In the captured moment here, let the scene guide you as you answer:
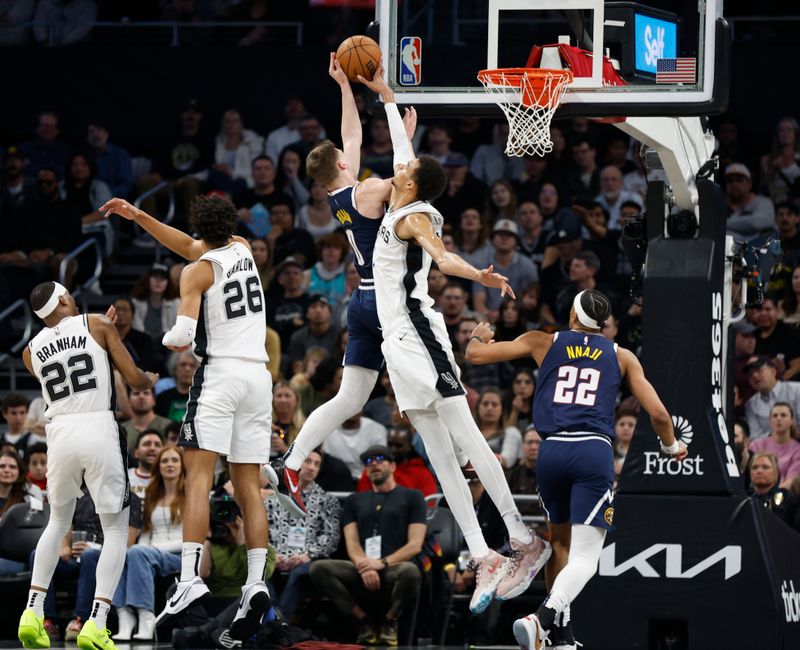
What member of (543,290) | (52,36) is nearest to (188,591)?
(543,290)

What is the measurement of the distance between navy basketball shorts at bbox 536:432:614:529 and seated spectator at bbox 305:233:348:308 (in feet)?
23.0

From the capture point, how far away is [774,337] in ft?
50.7

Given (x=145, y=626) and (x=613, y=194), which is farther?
(x=613, y=194)

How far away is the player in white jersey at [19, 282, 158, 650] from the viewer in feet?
33.9

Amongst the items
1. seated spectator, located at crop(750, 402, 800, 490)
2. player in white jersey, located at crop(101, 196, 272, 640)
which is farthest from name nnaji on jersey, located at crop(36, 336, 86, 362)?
seated spectator, located at crop(750, 402, 800, 490)

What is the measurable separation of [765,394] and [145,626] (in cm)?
592

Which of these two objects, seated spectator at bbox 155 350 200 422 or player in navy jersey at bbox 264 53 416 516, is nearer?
player in navy jersey at bbox 264 53 416 516

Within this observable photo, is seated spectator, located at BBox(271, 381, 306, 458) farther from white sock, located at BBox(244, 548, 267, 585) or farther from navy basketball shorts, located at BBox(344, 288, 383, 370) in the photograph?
white sock, located at BBox(244, 548, 267, 585)

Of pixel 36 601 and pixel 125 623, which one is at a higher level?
A: pixel 36 601

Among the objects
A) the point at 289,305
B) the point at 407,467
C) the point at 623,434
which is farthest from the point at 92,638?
the point at 289,305

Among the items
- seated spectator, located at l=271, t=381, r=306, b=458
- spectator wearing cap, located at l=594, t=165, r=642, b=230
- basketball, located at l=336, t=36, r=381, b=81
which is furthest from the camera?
spectator wearing cap, located at l=594, t=165, r=642, b=230

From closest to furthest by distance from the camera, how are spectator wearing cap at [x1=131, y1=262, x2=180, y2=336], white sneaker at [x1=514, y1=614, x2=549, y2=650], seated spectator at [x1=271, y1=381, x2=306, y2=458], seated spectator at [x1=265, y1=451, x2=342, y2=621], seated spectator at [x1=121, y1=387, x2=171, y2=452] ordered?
white sneaker at [x1=514, y1=614, x2=549, y2=650] → seated spectator at [x1=265, y1=451, x2=342, y2=621] → seated spectator at [x1=271, y1=381, x2=306, y2=458] → seated spectator at [x1=121, y1=387, x2=171, y2=452] → spectator wearing cap at [x1=131, y1=262, x2=180, y2=336]

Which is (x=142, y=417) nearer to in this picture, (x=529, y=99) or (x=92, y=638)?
(x=92, y=638)

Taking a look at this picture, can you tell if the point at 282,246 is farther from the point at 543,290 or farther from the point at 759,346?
the point at 759,346
